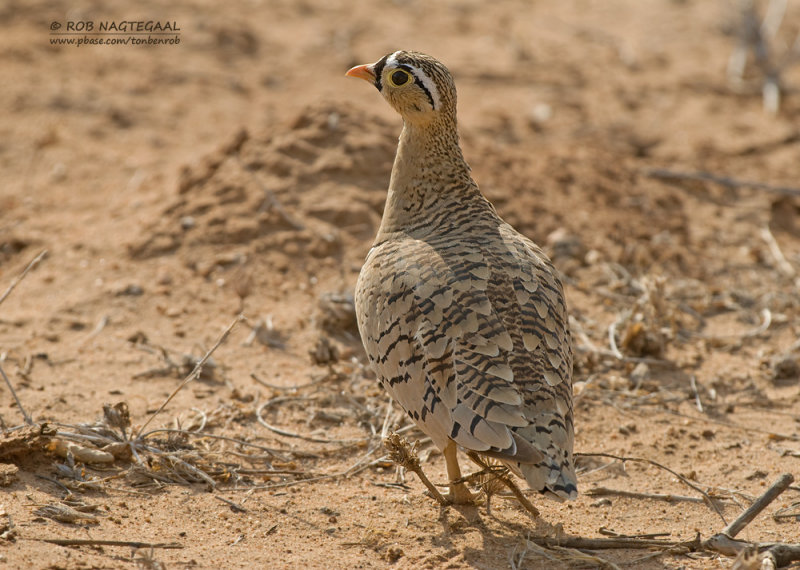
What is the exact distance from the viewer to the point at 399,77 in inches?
209

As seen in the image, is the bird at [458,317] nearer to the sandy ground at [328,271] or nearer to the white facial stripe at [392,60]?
the white facial stripe at [392,60]

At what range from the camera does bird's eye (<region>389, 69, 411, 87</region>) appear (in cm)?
529

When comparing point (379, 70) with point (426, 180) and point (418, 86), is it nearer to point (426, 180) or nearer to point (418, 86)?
point (418, 86)

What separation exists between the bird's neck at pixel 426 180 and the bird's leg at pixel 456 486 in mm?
1328

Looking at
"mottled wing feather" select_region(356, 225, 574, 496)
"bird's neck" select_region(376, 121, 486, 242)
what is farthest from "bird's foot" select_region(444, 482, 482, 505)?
"bird's neck" select_region(376, 121, 486, 242)

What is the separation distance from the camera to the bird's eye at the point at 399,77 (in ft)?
17.3

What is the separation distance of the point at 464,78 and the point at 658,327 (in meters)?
5.36

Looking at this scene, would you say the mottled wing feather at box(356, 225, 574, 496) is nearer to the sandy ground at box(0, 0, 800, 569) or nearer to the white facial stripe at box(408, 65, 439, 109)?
the sandy ground at box(0, 0, 800, 569)

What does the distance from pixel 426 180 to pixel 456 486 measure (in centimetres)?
175

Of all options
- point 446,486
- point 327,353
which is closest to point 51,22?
point 327,353

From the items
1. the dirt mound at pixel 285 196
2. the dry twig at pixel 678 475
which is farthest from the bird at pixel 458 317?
the dirt mound at pixel 285 196

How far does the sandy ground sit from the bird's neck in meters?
1.23

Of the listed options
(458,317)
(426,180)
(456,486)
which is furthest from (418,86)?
(456,486)

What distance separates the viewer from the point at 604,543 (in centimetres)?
433
